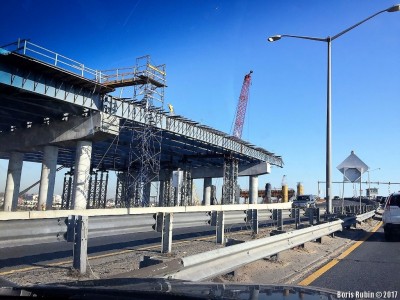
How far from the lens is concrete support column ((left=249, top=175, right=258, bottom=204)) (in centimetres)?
6147

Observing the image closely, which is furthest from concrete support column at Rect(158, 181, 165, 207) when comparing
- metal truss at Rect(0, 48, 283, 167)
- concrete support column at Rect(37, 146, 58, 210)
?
concrete support column at Rect(37, 146, 58, 210)

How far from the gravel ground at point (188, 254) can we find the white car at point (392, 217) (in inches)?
138

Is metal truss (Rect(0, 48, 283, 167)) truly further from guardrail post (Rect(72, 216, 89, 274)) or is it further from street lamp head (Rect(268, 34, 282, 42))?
guardrail post (Rect(72, 216, 89, 274))

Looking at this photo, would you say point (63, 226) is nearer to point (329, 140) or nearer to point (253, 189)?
point (329, 140)

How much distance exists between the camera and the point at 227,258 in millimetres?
6484

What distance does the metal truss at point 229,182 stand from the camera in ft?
175

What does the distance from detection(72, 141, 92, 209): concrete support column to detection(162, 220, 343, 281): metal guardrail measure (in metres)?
25.3

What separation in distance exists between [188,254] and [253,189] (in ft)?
174

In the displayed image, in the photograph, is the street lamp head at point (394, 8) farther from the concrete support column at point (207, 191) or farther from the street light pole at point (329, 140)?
the concrete support column at point (207, 191)

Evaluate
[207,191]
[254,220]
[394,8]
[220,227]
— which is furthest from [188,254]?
[207,191]

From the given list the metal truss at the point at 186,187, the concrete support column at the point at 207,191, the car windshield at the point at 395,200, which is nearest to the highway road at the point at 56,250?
the car windshield at the point at 395,200

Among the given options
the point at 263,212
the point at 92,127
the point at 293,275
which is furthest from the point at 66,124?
the point at 293,275

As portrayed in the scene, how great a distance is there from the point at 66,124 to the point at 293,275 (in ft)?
89.8

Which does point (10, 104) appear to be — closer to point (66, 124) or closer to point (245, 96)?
point (66, 124)
